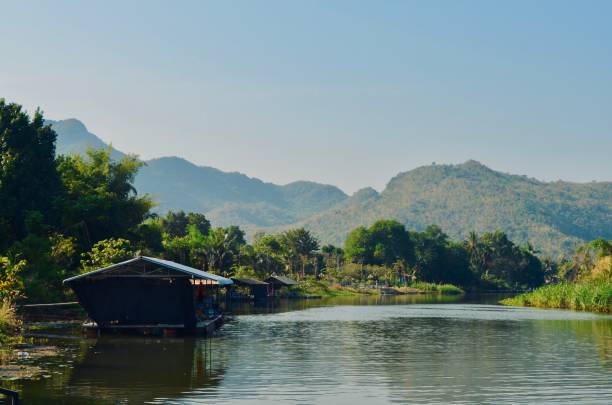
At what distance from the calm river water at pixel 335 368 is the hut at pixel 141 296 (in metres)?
1.96

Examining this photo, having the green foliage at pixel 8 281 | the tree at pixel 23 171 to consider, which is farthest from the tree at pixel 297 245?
the green foliage at pixel 8 281

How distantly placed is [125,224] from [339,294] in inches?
2932

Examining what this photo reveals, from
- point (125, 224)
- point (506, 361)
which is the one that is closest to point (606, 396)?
point (506, 361)

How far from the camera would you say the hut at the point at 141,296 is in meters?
46.3

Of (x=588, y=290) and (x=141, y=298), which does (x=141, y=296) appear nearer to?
(x=141, y=298)

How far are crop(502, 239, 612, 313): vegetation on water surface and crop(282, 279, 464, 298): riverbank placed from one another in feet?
141

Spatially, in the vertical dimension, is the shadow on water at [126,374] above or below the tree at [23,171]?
below

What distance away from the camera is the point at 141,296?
158 feet

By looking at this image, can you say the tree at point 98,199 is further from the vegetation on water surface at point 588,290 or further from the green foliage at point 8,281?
the vegetation on water surface at point 588,290

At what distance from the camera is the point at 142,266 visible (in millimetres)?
46375

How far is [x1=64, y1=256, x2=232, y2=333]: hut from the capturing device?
46.3m

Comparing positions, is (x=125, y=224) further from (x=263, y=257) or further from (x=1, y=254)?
(x=263, y=257)

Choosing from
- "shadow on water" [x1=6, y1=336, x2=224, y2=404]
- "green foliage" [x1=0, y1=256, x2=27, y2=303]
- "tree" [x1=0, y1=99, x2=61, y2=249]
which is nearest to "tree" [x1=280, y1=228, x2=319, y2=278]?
"tree" [x1=0, y1=99, x2=61, y2=249]

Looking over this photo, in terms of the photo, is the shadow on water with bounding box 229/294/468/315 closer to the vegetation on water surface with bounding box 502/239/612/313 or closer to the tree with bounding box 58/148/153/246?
the tree with bounding box 58/148/153/246
